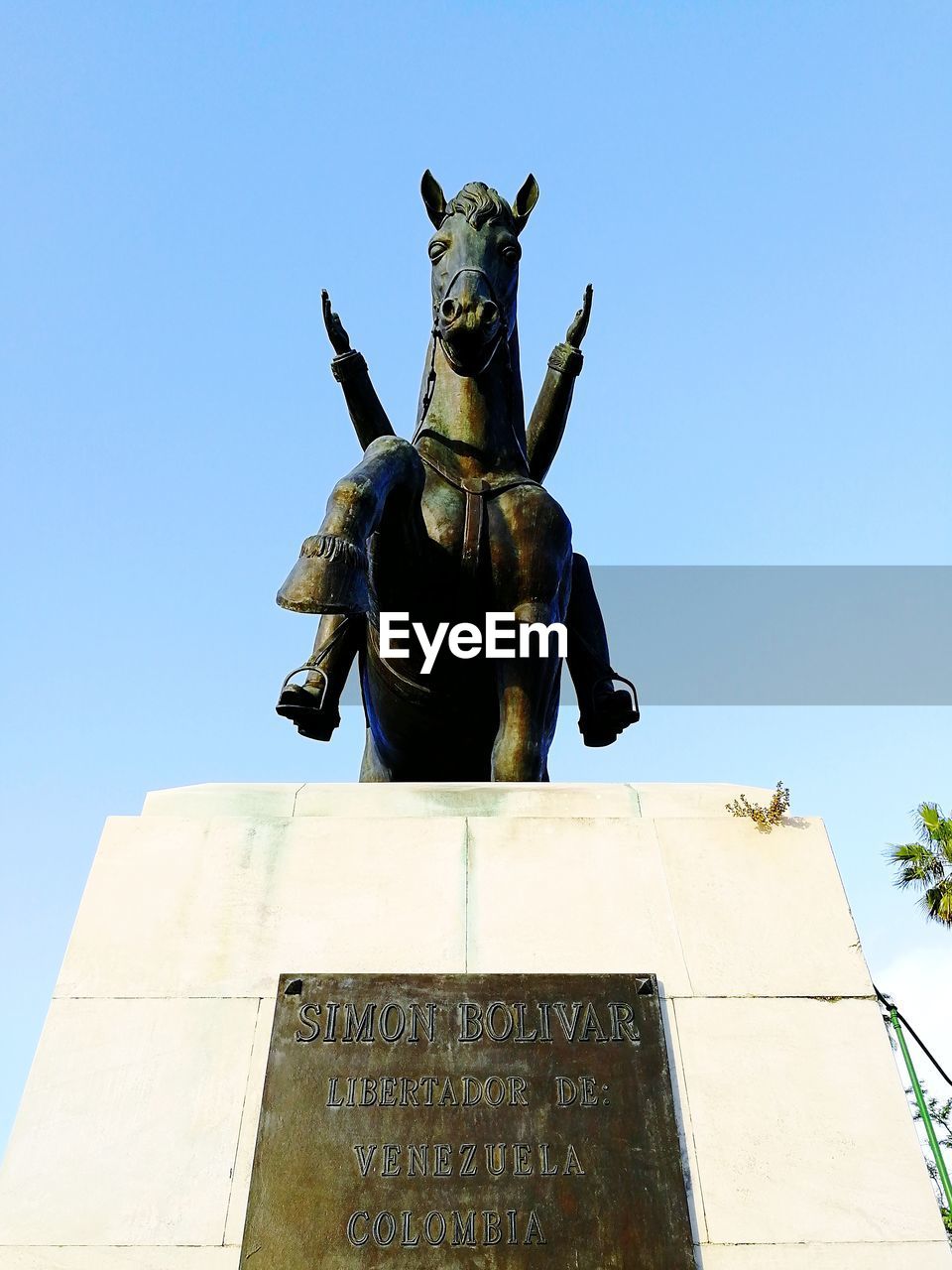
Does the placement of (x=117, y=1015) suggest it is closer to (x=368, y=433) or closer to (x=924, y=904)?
(x=368, y=433)

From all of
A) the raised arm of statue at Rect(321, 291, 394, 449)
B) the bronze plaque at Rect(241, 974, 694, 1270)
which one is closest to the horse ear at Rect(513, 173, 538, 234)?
the raised arm of statue at Rect(321, 291, 394, 449)

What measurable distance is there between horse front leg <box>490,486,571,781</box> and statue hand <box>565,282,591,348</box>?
71.9 inches

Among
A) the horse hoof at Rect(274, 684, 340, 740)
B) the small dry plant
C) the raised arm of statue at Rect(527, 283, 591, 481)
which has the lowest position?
the small dry plant

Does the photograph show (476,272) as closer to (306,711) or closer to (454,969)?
(306,711)

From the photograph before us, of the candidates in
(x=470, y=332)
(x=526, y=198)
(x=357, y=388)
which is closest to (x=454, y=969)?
(x=470, y=332)

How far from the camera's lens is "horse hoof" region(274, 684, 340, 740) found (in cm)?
646

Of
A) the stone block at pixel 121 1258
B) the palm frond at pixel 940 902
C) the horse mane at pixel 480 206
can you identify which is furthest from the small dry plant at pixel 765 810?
the palm frond at pixel 940 902

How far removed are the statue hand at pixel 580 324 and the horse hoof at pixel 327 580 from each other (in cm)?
352

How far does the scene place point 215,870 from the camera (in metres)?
4.93

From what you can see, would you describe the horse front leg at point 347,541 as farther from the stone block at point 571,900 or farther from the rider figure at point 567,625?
the stone block at point 571,900

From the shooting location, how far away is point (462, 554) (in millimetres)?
6281

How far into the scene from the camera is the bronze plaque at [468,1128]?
149 inches

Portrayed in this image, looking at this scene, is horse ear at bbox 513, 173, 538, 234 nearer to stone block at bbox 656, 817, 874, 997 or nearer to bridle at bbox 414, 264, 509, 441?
bridle at bbox 414, 264, 509, 441

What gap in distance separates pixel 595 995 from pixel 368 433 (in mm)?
4457
